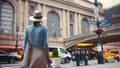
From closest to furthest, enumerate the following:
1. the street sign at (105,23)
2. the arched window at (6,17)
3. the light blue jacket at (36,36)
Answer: the light blue jacket at (36,36)
the street sign at (105,23)
the arched window at (6,17)

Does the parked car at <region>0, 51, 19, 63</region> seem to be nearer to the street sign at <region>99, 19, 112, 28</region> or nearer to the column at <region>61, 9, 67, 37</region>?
the street sign at <region>99, 19, 112, 28</region>

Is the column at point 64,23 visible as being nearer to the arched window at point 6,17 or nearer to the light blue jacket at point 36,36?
the arched window at point 6,17

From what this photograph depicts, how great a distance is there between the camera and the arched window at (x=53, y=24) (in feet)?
176

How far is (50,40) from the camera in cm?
4984

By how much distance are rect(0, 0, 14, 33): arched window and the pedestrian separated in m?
Answer: 40.6

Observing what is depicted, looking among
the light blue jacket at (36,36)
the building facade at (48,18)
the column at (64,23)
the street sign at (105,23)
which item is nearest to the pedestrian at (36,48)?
the light blue jacket at (36,36)

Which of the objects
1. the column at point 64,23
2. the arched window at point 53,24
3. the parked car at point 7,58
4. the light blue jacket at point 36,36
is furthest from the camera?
the column at point 64,23

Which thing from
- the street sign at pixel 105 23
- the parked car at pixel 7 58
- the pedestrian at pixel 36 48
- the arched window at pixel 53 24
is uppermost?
the arched window at pixel 53 24

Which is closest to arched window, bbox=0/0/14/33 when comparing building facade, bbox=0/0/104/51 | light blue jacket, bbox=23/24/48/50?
building facade, bbox=0/0/104/51

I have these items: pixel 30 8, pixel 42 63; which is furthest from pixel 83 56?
pixel 30 8

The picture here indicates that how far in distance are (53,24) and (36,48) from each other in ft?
165

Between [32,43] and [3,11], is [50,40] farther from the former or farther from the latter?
[32,43]

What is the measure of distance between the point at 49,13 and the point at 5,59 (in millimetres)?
30804

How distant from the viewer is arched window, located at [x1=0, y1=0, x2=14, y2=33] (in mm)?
44969
